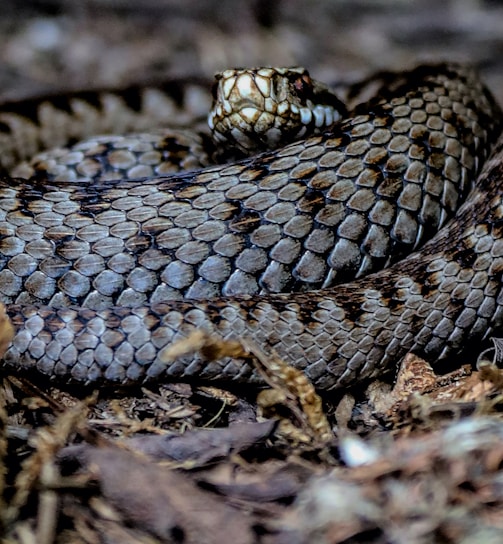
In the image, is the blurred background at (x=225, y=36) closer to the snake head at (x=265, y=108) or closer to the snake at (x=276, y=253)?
the snake head at (x=265, y=108)

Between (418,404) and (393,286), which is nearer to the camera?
(418,404)

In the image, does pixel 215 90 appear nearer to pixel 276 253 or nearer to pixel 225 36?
pixel 276 253

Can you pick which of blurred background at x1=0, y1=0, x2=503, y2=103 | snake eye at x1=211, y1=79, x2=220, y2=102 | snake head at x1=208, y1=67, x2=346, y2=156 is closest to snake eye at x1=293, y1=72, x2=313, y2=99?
snake head at x1=208, y1=67, x2=346, y2=156

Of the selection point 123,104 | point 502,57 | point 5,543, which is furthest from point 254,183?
point 502,57

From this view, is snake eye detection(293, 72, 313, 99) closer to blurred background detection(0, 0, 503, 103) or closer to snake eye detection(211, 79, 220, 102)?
snake eye detection(211, 79, 220, 102)

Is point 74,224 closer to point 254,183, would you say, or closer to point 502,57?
point 254,183

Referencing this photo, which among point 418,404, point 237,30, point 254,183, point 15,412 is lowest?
point 15,412
